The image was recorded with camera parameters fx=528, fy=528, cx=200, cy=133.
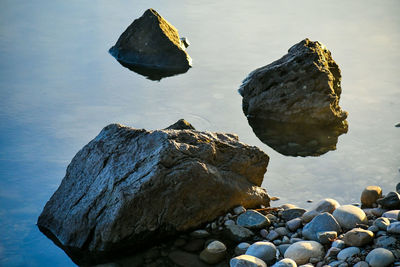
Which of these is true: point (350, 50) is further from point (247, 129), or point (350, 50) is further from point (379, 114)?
point (247, 129)

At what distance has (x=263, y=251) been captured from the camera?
3.91m

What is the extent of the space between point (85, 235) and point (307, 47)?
393cm

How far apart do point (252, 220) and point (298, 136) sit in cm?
224

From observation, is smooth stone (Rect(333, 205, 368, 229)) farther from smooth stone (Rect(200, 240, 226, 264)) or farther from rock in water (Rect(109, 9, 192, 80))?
rock in water (Rect(109, 9, 192, 80))

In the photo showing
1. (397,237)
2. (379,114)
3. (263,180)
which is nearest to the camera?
(397,237)

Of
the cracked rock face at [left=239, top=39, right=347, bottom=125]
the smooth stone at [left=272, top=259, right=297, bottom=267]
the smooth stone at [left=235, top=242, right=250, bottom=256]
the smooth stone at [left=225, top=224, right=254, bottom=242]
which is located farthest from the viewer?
the cracked rock face at [left=239, top=39, right=347, bottom=125]

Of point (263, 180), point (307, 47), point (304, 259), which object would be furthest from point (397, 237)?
point (307, 47)

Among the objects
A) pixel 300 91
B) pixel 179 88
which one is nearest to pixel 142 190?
pixel 300 91

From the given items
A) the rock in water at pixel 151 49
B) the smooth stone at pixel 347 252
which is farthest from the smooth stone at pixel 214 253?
the rock in water at pixel 151 49

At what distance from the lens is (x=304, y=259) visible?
3.81m

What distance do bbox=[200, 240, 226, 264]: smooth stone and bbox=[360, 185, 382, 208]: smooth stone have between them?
58.0 inches

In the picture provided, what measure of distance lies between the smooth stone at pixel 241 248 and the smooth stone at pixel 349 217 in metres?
0.76

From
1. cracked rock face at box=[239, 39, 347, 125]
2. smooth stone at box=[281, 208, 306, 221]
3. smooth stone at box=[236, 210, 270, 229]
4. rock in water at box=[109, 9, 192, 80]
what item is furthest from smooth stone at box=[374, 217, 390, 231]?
rock in water at box=[109, 9, 192, 80]

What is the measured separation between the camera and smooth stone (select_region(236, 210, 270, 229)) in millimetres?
4367
